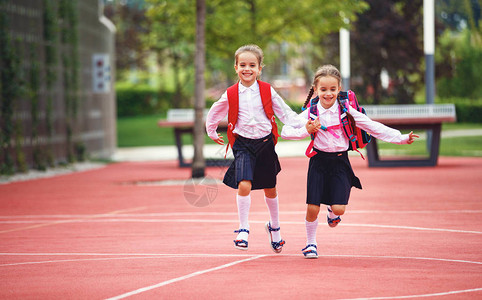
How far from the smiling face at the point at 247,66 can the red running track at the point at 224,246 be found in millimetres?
1788

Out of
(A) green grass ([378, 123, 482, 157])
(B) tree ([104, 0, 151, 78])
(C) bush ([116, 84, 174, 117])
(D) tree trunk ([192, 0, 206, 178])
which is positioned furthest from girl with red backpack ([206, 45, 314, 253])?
(B) tree ([104, 0, 151, 78])

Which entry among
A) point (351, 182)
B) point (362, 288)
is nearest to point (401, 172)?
point (351, 182)

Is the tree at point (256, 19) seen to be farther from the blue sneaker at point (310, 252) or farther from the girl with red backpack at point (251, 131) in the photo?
the blue sneaker at point (310, 252)

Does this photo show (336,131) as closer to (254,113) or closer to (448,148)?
(254,113)

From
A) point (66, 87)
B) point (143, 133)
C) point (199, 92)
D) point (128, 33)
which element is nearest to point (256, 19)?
point (66, 87)

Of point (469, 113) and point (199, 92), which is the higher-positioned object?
point (199, 92)

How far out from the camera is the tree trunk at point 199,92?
19984 millimetres

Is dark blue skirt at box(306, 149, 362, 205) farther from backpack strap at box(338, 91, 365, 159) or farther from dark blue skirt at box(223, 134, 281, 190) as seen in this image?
dark blue skirt at box(223, 134, 281, 190)

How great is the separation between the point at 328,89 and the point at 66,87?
62.6ft

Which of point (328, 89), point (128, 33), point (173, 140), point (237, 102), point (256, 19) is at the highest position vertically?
point (128, 33)

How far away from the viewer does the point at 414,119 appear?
23.1 metres

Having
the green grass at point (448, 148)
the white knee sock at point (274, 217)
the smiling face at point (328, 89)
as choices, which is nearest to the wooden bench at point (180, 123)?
the green grass at point (448, 148)

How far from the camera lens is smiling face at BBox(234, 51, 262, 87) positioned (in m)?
9.12

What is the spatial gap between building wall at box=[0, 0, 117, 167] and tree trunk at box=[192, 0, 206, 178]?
4.74 m
